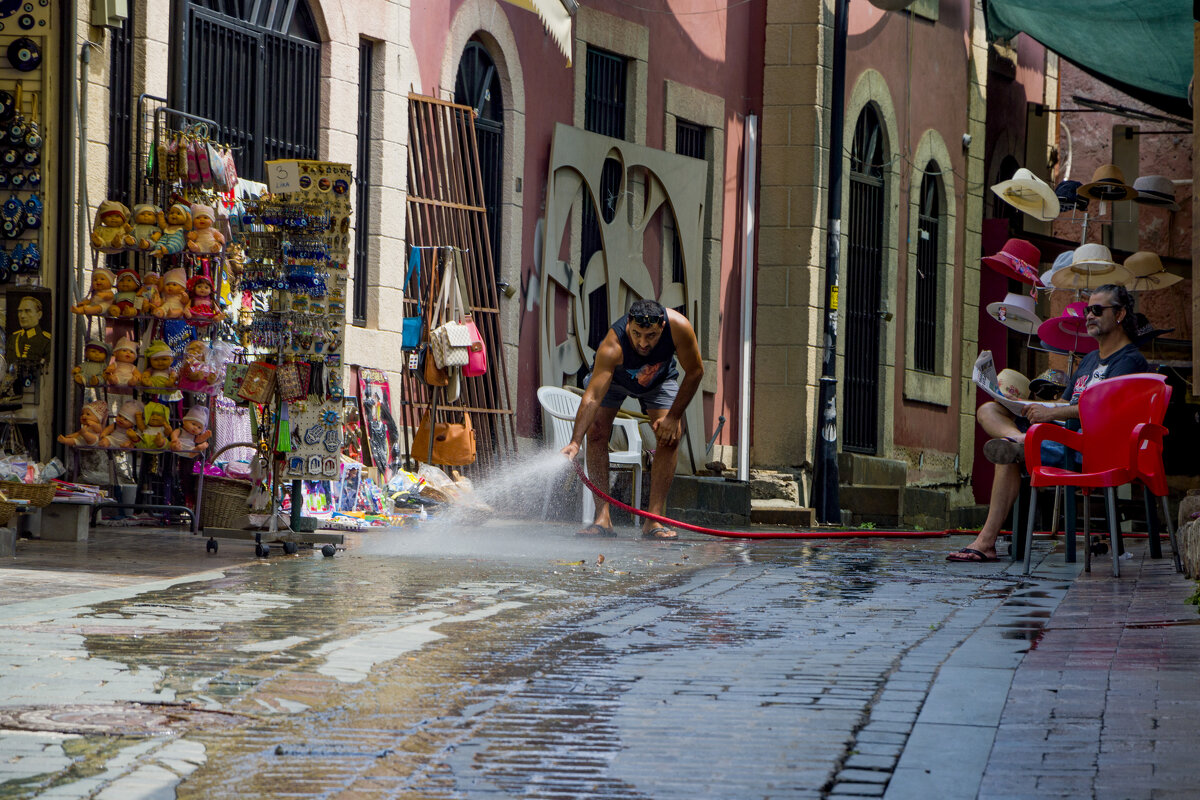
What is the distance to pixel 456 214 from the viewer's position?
15805mm

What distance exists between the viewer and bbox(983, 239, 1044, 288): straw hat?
14.4 m

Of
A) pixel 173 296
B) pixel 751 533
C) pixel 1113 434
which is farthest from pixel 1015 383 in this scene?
→ pixel 173 296

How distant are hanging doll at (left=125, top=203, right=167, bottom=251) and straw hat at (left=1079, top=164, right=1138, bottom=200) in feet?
28.5

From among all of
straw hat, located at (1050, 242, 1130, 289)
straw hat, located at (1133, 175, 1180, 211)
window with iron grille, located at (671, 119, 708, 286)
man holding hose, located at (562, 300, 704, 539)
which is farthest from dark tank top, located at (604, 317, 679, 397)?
straw hat, located at (1133, 175, 1180, 211)

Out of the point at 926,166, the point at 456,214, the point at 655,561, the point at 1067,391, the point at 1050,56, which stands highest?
the point at 1050,56

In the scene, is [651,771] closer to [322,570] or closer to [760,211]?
[322,570]

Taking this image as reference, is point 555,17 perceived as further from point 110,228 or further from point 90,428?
point 90,428

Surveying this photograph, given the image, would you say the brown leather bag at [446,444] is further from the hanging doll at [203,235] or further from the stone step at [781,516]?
the stone step at [781,516]

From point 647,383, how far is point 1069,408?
3.87m

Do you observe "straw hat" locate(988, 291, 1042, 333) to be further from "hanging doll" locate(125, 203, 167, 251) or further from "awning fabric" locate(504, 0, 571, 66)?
"hanging doll" locate(125, 203, 167, 251)

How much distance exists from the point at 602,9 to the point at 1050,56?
11.4m

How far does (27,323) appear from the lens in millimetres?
11602

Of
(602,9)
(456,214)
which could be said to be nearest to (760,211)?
(602,9)

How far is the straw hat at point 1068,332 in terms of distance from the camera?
1242cm
